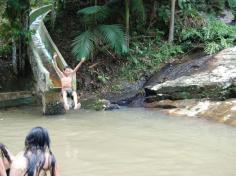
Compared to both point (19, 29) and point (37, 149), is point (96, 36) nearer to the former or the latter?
point (19, 29)

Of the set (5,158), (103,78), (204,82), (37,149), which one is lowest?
(103,78)

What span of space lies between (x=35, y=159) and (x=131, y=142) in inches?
213

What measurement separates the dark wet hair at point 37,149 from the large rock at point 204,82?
8.99 m

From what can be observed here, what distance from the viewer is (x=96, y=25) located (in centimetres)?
1762

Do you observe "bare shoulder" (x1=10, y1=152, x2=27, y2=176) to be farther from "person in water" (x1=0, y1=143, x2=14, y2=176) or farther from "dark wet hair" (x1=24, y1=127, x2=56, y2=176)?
"person in water" (x1=0, y1=143, x2=14, y2=176)

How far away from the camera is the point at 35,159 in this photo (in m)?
4.61

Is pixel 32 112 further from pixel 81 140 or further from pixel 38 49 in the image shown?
pixel 81 140

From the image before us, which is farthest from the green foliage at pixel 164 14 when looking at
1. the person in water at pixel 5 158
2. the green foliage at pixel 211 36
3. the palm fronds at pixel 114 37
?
the person in water at pixel 5 158

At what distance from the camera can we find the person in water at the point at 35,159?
4.58 m

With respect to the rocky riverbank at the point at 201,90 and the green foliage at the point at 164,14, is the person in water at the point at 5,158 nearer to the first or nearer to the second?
the rocky riverbank at the point at 201,90

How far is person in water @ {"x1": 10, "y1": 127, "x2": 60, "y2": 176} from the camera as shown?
4578 millimetres

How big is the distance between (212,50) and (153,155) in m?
8.68

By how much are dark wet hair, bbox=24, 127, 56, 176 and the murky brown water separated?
3.10 m

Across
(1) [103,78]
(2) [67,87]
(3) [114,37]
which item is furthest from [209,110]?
(3) [114,37]
